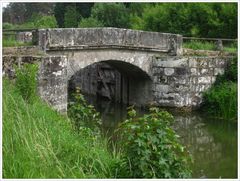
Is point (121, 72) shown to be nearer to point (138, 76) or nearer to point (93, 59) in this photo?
point (138, 76)

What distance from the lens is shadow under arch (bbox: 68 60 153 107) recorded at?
545 inches

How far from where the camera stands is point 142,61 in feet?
43.7

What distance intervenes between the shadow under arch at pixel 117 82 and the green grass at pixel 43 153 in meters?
7.09

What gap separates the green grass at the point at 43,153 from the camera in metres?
4.71

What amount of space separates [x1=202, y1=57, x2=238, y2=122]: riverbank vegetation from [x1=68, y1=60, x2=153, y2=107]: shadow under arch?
1.55m

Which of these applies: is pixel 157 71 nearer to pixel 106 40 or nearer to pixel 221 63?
pixel 221 63

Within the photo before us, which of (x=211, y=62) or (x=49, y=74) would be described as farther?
(x=211, y=62)

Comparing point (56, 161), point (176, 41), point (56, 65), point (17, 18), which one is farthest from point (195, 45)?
point (17, 18)

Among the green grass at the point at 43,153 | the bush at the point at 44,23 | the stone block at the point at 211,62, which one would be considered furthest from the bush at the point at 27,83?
the bush at the point at 44,23

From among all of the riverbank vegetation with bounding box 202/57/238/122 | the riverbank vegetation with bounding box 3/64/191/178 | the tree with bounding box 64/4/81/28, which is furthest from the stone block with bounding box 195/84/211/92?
the tree with bounding box 64/4/81/28

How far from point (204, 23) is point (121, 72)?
698cm

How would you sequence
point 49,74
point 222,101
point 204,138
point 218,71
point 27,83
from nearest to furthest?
point 27,83 → point 49,74 → point 204,138 → point 222,101 → point 218,71

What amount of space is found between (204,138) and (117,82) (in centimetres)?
570

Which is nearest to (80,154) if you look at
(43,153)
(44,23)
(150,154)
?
(43,153)
